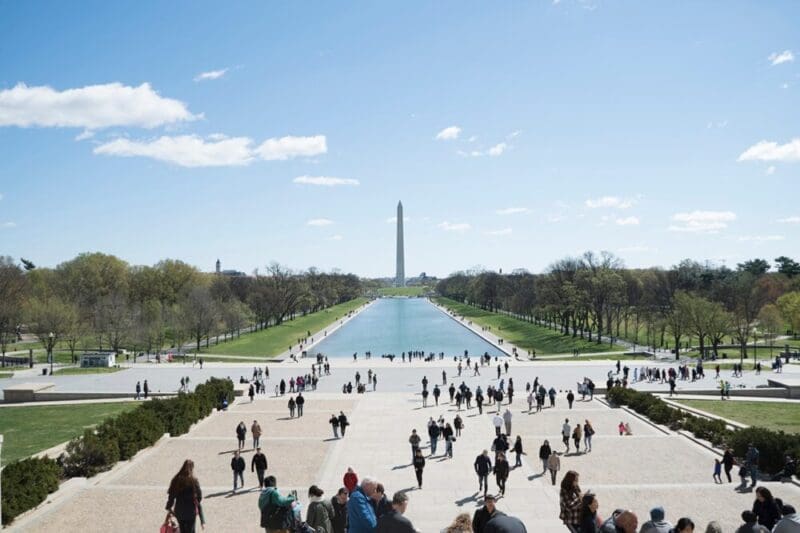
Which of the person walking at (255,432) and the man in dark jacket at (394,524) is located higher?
the man in dark jacket at (394,524)

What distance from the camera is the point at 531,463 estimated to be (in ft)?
67.8

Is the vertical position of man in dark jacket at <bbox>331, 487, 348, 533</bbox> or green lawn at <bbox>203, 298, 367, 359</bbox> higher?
man in dark jacket at <bbox>331, 487, 348, 533</bbox>

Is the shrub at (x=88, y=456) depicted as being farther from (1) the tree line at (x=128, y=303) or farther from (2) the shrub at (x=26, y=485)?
(1) the tree line at (x=128, y=303)

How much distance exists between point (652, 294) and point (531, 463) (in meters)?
71.5

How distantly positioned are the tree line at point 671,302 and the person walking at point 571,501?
166 ft

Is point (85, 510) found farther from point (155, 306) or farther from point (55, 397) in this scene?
point (155, 306)

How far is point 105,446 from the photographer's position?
67.4ft

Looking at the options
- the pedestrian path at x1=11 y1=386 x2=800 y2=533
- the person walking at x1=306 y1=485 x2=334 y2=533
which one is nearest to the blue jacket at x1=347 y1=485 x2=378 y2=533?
the person walking at x1=306 y1=485 x2=334 y2=533

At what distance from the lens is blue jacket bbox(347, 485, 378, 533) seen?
26.0ft

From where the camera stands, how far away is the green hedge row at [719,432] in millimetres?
19219

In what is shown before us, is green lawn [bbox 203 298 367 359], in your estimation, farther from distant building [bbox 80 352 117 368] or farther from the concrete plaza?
the concrete plaza

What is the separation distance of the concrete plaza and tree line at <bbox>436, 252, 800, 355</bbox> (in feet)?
101

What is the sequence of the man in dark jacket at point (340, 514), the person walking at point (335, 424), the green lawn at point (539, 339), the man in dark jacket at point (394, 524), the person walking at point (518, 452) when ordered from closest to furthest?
the man in dark jacket at point (394, 524), the man in dark jacket at point (340, 514), the person walking at point (518, 452), the person walking at point (335, 424), the green lawn at point (539, 339)

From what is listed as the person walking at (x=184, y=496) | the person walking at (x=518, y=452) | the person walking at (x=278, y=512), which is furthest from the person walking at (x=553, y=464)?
the person walking at (x=184, y=496)
